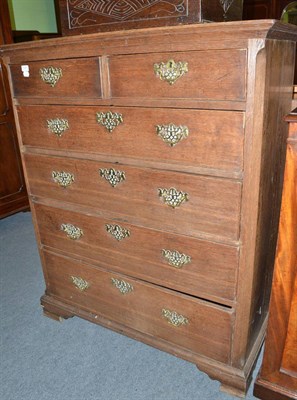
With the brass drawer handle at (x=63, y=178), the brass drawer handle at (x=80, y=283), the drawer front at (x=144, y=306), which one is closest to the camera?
the drawer front at (x=144, y=306)

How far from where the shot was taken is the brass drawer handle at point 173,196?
3.92ft

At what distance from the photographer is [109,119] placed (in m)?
1.25

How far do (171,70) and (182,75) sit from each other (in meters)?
0.04

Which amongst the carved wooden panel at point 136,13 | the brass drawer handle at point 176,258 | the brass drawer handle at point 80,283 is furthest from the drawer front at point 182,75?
the brass drawer handle at point 80,283

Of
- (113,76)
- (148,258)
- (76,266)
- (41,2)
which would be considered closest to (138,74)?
(113,76)

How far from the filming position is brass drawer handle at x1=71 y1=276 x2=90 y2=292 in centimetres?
166

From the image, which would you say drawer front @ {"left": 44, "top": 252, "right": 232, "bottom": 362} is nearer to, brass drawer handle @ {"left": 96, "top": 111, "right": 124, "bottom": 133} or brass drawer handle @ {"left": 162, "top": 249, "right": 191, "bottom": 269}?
brass drawer handle @ {"left": 162, "top": 249, "right": 191, "bottom": 269}

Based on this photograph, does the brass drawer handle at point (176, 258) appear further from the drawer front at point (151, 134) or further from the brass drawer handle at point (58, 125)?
the brass drawer handle at point (58, 125)

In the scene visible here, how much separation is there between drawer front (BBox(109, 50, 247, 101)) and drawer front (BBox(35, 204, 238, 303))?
0.48m

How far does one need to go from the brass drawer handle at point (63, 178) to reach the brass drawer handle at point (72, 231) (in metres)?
0.19

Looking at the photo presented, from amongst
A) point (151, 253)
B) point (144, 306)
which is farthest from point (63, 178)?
point (144, 306)

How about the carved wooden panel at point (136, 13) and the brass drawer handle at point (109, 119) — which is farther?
the brass drawer handle at point (109, 119)

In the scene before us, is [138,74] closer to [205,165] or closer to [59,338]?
[205,165]

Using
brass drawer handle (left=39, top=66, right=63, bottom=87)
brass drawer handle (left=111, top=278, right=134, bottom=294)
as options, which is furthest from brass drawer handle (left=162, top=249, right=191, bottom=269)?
brass drawer handle (left=39, top=66, right=63, bottom=87)
